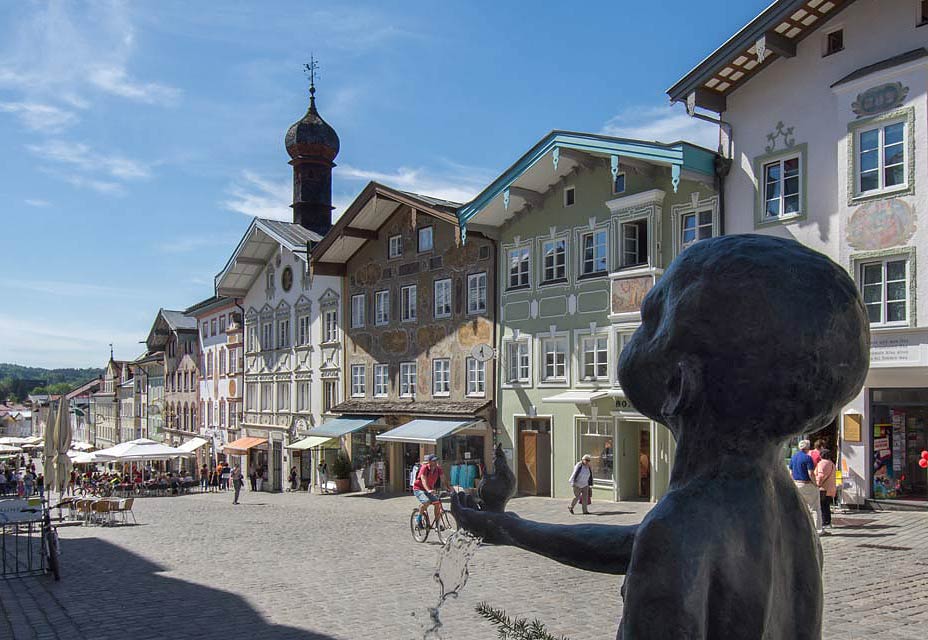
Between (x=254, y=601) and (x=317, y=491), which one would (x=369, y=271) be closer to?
(x=317, y=491)

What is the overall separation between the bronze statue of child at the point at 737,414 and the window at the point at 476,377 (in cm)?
2513

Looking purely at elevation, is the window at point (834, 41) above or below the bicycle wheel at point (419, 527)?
above

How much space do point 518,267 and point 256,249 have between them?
17.9 m

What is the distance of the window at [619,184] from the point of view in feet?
73.1

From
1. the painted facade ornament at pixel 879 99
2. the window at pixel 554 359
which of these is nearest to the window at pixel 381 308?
the window at pixel 554 359

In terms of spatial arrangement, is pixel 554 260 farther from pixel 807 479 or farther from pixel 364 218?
pixel 807 479

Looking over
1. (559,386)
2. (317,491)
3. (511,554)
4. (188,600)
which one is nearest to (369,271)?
(317,491)

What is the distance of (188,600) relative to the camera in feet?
37.1

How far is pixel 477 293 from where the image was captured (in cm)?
2736

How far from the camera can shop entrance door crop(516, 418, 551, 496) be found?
24719 mm

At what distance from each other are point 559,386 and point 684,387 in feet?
74.6

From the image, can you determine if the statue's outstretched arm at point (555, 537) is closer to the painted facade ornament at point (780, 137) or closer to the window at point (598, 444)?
the painted facade ornament at point (780, 137)

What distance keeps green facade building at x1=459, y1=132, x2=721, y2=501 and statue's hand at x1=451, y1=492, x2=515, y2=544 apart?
18.3m

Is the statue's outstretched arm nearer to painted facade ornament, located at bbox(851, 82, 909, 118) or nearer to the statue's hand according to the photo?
the statue's hand
